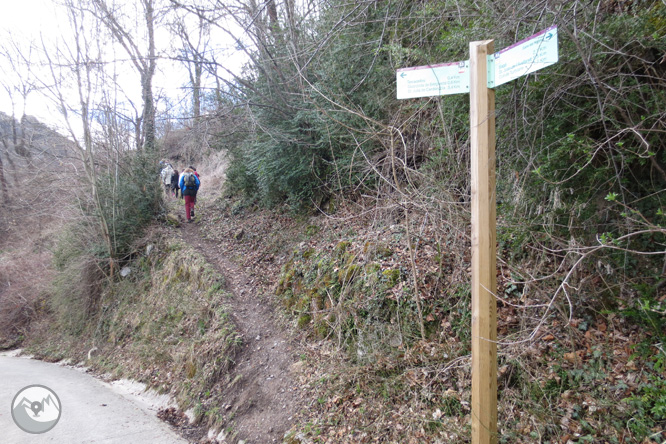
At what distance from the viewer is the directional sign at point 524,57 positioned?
2.12 metres

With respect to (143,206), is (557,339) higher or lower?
lower

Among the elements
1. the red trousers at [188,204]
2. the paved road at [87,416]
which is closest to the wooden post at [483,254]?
the paved road at [87,416]

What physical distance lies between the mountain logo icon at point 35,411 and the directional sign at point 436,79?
5.64 m

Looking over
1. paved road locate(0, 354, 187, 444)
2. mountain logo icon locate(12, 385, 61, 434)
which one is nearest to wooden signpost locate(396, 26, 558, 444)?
paved road locate(0, 354, 187, 444)

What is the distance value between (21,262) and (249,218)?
1029 cm

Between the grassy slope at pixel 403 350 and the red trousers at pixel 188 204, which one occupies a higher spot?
the red trousers at pixel 188 204

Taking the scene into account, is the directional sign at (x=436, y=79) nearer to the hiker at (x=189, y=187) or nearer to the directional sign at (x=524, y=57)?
the directional sign at (x=524, y=57)

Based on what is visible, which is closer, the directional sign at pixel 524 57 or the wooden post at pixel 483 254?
the directional sign at pixel 524 57

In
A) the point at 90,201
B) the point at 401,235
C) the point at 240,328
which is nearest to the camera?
the point at 401,235

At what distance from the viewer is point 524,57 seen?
223 cm

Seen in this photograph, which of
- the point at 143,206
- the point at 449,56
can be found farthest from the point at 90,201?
the point at 449,56

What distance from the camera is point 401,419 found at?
11.4 feet

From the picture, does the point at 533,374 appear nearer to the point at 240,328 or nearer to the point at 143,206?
the point at 240,328

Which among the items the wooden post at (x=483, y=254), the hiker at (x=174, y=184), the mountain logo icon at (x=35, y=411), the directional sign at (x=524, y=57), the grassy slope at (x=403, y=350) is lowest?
the mountain logo icon at (x=35, y=411)
